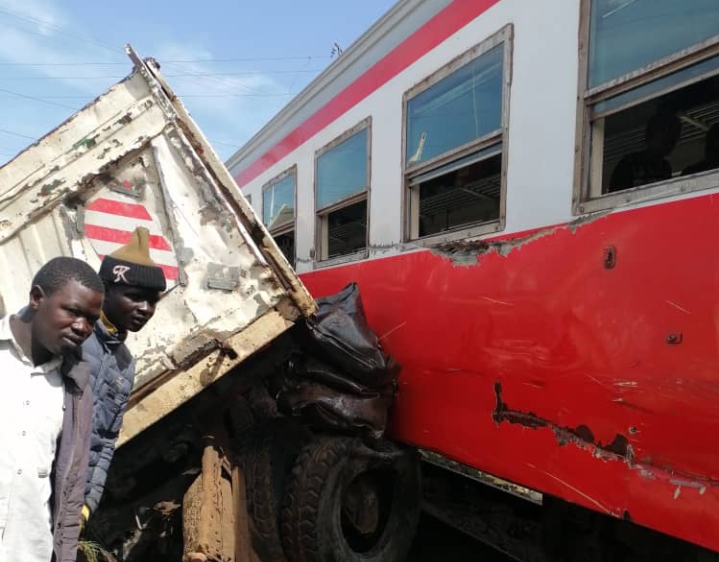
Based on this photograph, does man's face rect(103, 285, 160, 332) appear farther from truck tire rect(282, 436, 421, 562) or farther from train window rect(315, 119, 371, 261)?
train window rect(315, 119, 371, 261)

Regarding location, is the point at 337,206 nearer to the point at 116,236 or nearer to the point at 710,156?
the point at 116,236

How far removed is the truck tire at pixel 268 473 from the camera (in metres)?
2.90

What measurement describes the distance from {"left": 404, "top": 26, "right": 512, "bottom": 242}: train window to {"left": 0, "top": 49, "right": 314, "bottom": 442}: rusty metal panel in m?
1.06

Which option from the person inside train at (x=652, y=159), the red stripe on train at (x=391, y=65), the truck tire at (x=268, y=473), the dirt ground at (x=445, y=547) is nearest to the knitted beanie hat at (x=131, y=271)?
the truck tire at (x=268, y=473)

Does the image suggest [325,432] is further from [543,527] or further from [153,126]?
[153,126]

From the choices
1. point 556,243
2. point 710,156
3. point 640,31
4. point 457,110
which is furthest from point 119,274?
point 710,156

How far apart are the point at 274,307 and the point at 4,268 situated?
1.15 m

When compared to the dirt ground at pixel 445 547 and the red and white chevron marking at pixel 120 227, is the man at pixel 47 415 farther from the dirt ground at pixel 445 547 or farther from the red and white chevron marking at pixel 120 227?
the dirt ground at pixel 445 547

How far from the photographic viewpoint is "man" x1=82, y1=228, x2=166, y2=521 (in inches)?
73.9

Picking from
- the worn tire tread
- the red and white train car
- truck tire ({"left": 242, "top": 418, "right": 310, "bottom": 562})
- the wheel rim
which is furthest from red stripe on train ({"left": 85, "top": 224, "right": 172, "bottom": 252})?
the wheel rim

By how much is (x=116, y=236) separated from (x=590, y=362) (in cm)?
209

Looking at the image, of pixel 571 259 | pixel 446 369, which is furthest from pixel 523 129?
pixel 446 369

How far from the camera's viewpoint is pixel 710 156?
2.12m

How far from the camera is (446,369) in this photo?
2.93m
